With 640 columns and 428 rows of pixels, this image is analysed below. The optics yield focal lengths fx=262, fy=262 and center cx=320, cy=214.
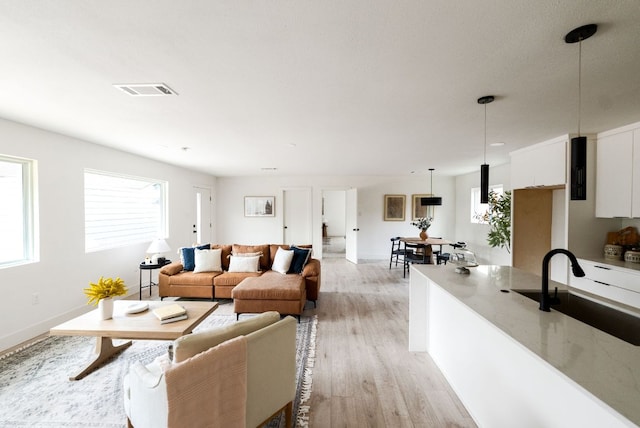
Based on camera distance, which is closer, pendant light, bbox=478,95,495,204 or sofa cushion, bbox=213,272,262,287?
pendant light, bbox=478,95,495,204

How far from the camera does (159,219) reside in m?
5.24

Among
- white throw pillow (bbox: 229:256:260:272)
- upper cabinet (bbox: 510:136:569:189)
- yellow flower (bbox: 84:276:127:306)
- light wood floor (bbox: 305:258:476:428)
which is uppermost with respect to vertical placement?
upper cabinet (bbox: 510:136:569:189)

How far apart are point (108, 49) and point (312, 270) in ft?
10.3

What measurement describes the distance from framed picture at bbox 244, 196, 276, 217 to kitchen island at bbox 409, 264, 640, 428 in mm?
5497

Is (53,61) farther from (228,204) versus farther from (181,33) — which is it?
(228,204)

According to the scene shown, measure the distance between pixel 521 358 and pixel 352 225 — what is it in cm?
552

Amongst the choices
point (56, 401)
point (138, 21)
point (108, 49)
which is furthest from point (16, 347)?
point (138, 21)

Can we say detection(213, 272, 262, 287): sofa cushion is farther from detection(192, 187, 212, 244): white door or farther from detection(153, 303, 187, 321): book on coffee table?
detection(192, 187, 212, 244): white door

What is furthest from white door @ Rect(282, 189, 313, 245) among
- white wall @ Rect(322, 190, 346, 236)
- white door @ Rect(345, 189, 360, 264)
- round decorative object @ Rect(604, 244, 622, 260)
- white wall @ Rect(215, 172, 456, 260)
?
round decorative object @ Rect(604, 244, 622, 260)

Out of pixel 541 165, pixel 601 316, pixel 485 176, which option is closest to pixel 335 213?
pixel 541 165

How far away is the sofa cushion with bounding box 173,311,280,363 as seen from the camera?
4.29 feet

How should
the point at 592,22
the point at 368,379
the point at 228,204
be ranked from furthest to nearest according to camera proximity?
the point at 228,204 < the point at 368,379 < the point at 592,22

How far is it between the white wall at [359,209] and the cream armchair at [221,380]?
574 centimetres

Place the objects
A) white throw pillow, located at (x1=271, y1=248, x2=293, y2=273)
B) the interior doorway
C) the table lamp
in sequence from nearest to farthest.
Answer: white throw pillow, located at (x1=271, y1=248, x2=293, y2=273)
the table lamp
the interior doorway
